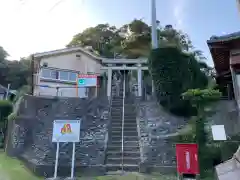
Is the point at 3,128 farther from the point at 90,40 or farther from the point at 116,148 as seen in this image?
the point at 90,40

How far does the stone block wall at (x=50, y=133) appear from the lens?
8.68 m

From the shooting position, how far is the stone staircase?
27.9ft

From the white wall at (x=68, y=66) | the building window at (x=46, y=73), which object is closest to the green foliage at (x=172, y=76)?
the white wall at (x=68, y=66)

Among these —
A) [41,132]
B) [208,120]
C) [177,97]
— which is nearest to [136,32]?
[177,97]

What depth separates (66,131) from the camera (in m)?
8.05

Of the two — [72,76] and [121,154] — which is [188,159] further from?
[72,76]

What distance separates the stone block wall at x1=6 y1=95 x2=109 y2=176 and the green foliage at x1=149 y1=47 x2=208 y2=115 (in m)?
3.31

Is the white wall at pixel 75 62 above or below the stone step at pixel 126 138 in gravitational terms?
above

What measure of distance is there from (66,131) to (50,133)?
11.9 feet

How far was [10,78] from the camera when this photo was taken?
3116 centimetres

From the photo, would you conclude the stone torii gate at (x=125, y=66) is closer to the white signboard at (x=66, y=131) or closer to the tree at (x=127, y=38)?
the tree at (x=127, y=38)

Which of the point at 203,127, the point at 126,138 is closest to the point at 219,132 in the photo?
the point at 203,127

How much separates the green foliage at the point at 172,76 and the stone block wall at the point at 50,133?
3315 millimetres

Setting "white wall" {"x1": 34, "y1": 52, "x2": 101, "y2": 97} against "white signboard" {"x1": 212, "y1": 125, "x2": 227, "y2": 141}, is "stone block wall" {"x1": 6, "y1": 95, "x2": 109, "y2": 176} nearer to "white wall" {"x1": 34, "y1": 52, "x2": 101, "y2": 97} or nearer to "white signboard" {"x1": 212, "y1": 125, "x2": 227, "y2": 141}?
"white wall" {"x1": 34, "y1": 52, "x2": 101, "y2": 97}
